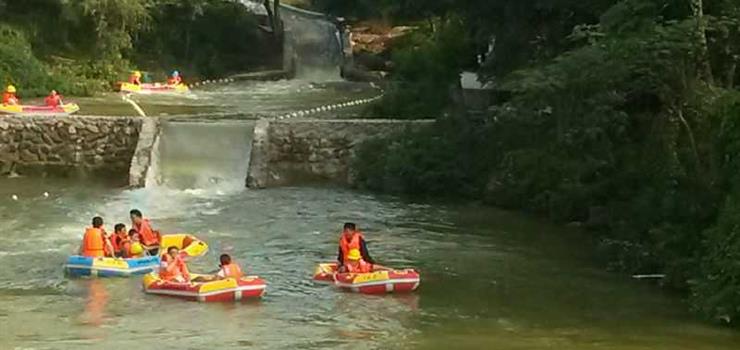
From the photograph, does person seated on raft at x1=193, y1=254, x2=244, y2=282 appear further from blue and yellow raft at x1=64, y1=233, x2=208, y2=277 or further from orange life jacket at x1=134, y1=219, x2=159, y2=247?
orange life jacket at x1=134, y1=219, x2=159, y2=247

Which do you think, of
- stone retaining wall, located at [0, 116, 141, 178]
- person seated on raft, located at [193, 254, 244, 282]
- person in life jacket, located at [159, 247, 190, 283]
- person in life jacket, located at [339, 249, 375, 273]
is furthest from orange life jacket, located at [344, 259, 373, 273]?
stone retaining wall, located at [0, 116, 141, 178]

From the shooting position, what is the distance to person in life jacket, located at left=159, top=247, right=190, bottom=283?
59.5ft

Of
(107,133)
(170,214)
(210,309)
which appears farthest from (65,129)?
(210,309)

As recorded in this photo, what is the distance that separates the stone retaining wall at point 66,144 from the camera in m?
28.4

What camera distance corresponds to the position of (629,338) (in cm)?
1567

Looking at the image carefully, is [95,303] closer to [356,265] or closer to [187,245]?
[187,245]

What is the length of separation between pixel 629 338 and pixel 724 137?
11.8ft

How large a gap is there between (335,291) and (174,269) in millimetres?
2229

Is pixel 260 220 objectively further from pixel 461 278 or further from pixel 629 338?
pixel 629 338

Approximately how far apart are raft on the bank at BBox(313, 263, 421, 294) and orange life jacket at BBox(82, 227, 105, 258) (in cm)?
358

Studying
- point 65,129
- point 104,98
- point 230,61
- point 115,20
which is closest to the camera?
point 65,129

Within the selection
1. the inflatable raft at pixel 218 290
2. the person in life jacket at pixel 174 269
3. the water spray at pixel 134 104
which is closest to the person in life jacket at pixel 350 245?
the inflatable raft at pixel 218 290

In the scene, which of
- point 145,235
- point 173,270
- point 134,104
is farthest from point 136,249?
point 134,104

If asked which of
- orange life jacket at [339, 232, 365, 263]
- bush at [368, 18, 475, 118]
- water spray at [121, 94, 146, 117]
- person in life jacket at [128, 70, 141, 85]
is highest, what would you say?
bush at [368, 18, 475, 118]
